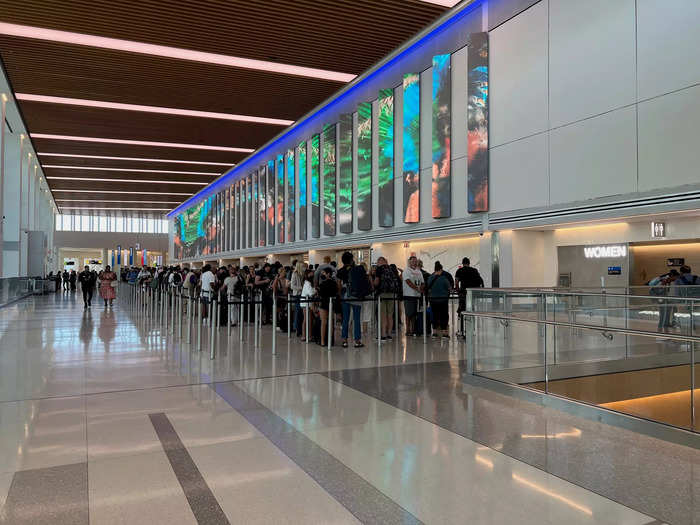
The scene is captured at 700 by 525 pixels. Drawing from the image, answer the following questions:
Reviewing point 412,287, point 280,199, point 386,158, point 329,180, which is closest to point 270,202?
point 280,199

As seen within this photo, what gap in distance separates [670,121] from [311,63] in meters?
9.65

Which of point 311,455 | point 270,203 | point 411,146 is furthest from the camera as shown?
point 270,203

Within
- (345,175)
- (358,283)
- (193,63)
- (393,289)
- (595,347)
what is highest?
(193,63)

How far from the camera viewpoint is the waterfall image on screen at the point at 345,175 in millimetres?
20906

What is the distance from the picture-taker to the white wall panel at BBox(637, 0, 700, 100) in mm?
9086

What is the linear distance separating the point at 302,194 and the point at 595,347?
20801mm

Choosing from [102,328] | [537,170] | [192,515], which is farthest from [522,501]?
[102,328]

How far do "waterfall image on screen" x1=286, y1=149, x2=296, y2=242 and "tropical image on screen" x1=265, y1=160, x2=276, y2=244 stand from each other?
8.63 feet

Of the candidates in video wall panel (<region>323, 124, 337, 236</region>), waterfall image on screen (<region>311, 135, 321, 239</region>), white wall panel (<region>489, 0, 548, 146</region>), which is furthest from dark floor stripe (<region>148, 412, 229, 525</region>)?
waterfall image on screen (<region>311, 135, 321, 239</region>)

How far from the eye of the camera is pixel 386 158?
18.3 meters

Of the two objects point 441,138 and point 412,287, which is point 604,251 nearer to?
point 412,287

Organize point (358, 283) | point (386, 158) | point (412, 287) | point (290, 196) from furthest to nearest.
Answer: point (290, 196), point (386, 158), point (412, 287), point (358, 283)

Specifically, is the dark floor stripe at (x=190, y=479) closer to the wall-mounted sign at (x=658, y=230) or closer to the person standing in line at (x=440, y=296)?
the person standing in line at (x=440, y=296)

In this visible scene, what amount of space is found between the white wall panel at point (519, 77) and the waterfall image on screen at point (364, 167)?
6.57 m
